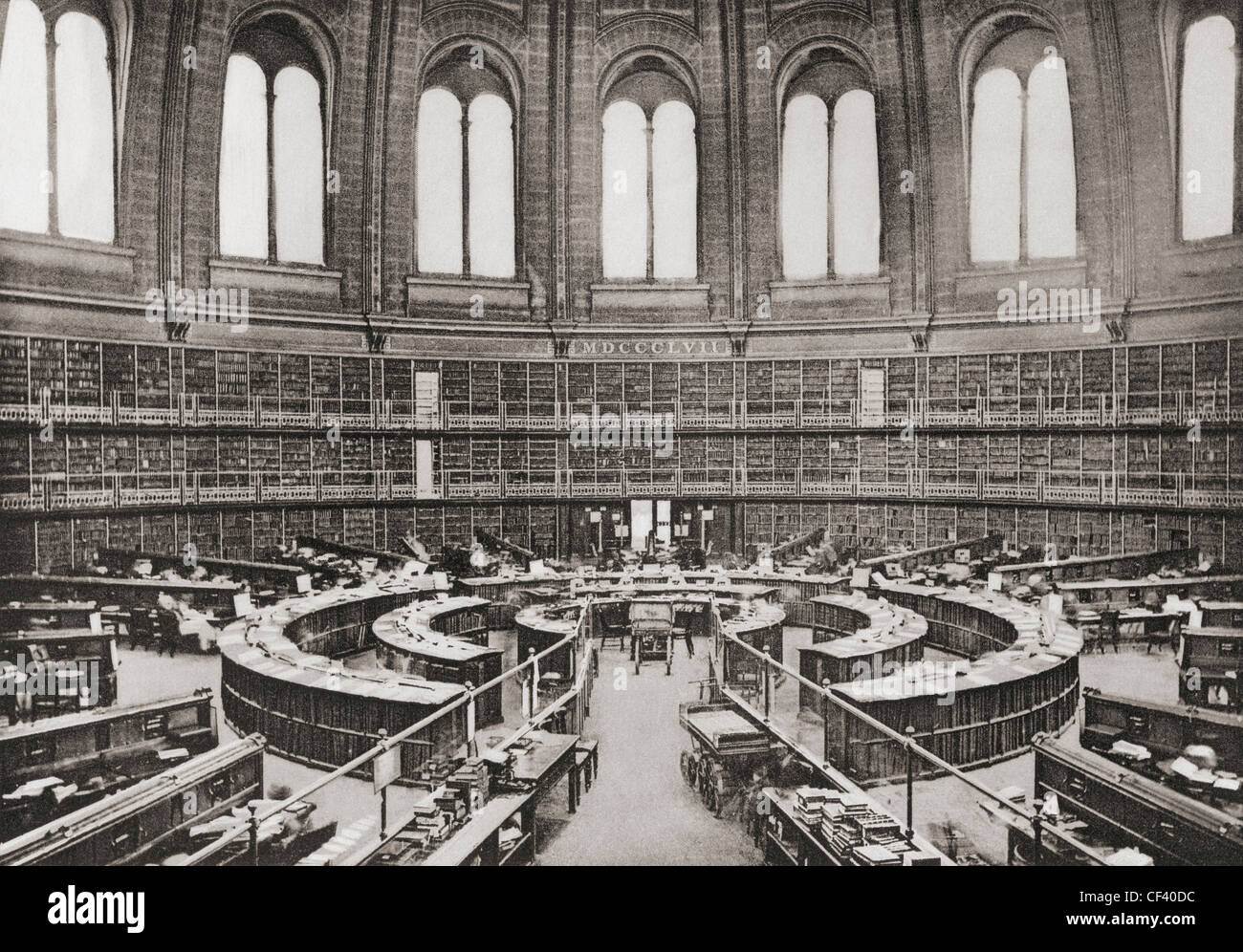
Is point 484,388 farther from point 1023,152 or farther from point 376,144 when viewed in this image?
point 1023,152

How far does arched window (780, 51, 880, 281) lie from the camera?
1591cm

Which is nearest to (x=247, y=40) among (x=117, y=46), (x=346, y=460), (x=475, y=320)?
(x=117, y=46)

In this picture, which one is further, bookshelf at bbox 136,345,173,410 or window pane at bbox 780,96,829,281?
window pane at bbox 780,96,829,281

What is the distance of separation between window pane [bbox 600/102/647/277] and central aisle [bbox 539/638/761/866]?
1001 centimetres

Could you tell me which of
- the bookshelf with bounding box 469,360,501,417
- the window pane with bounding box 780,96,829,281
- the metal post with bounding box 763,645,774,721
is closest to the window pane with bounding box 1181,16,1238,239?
the window pane with bounding box 780,96,829,281

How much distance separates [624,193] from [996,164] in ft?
21.5

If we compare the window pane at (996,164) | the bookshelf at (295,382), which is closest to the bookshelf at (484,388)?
the bookshelf at (295,382)

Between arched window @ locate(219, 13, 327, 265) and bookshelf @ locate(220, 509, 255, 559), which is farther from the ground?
arched window @ locate(219, 13, 327, 265)

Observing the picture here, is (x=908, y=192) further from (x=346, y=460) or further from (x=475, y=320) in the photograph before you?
(x=346, y=460)

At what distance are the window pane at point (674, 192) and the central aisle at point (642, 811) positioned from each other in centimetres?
996

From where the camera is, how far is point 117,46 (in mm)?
13273

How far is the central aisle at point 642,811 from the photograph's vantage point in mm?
6367

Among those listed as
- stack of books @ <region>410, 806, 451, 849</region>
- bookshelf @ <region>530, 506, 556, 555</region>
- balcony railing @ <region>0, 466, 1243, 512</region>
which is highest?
balcony railing @ <region>0, 466, 1243, 512</region>

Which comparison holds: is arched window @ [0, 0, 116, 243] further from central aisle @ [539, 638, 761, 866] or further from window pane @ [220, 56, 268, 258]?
central aisle @ [539, 638, 761, 866]
